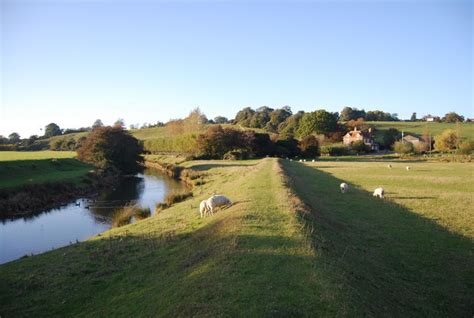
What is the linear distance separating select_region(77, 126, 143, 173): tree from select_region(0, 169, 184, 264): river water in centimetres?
2030

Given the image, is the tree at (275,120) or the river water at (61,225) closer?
the river water at (61,225)

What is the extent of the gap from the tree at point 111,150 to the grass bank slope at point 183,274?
45.7m

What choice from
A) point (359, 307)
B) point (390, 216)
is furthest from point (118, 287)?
point (390, 216)

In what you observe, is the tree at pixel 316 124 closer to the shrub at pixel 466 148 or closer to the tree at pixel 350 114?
the shrub at pixel 466 148

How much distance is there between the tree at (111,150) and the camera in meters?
60.6

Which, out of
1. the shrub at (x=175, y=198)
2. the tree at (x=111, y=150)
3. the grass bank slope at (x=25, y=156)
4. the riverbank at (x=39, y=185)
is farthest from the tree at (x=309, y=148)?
the shrub at (x=175, y=198)

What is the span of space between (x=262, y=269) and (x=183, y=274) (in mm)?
2555

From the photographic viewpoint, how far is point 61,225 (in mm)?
27641

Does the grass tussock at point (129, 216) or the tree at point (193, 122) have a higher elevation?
the tree at point (193, 122)

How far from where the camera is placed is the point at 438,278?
1145cm

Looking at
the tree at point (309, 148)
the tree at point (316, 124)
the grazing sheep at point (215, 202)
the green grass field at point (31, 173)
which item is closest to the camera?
the grazing sheep at point (215, 202)

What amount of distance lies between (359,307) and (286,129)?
131 m

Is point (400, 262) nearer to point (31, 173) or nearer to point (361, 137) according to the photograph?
point (31, 173)

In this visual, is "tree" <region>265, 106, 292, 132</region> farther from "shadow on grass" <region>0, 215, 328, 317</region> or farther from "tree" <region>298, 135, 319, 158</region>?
"shadow on grass" <region>0, 215, 328, 317</region>
